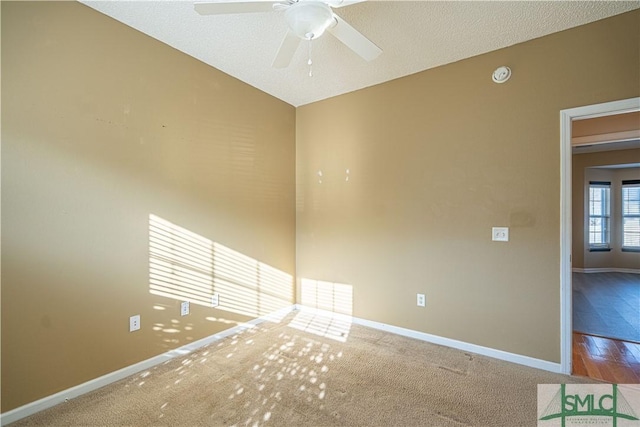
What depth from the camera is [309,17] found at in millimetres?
1515

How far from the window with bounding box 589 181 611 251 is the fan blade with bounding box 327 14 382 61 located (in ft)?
24.4

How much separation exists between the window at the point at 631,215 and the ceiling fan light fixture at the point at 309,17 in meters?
8.32

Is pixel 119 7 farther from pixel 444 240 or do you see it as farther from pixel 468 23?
pixel 444 240

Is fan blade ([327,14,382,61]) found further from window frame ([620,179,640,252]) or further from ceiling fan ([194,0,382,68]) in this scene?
window frame ([620,179,640,252])

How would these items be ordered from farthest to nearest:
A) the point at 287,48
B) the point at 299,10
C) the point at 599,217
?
the point at 599,217 < the point at 287,48 < the point at 299,10

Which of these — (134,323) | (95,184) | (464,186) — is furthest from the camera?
(464,186)

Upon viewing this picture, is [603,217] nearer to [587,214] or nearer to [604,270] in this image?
[587,214]

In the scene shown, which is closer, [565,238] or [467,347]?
[565,238]

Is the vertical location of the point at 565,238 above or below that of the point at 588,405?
above

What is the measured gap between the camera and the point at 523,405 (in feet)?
6.45

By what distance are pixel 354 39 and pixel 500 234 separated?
6.85 ft

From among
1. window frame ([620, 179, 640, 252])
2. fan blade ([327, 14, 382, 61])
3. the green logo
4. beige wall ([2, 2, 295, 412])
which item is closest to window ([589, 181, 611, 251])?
window frame ([620, 179, 640, 252])

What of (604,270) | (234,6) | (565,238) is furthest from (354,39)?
(604,270)

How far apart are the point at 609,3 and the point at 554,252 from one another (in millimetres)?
1852
